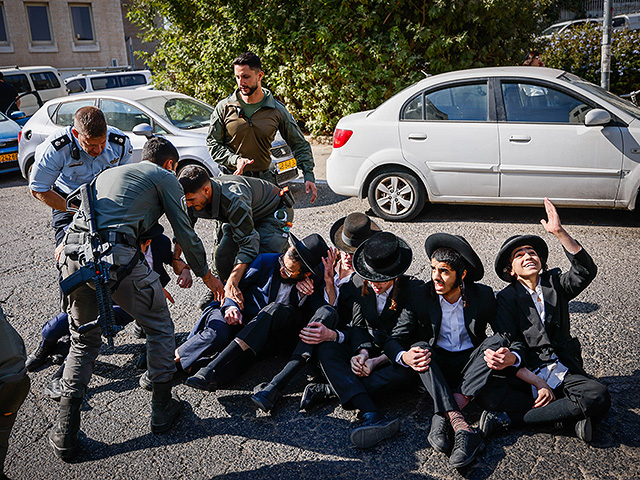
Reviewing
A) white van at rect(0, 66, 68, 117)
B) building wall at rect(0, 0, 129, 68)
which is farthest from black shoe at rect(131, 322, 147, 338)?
building wall at rect(0, 0, 129, 68)

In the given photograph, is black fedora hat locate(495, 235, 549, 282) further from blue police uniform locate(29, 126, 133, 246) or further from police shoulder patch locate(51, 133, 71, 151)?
police shoulder patch locate(51, 133, 71, 151)

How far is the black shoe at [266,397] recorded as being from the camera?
3758 millimetres

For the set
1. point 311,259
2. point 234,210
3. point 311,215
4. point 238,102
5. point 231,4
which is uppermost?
point 231,4

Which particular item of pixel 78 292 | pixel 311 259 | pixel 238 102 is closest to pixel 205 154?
pixel 238 102

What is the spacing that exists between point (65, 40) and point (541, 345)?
32.2m

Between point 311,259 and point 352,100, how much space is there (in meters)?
8.08

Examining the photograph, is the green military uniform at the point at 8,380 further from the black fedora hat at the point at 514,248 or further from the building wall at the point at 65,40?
the building wall at the point at 65,40

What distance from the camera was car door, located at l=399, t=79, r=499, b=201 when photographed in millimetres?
7055

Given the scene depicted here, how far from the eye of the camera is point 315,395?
3.86 m

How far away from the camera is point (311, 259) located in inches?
168

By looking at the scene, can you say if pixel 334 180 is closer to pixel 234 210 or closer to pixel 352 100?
pixel 234 210

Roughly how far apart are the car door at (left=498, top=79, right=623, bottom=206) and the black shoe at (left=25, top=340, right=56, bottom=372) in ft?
16.4

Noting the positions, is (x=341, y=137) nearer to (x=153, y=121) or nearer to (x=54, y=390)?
(x=153, y=121)

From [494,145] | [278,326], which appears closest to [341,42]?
[494,145]
